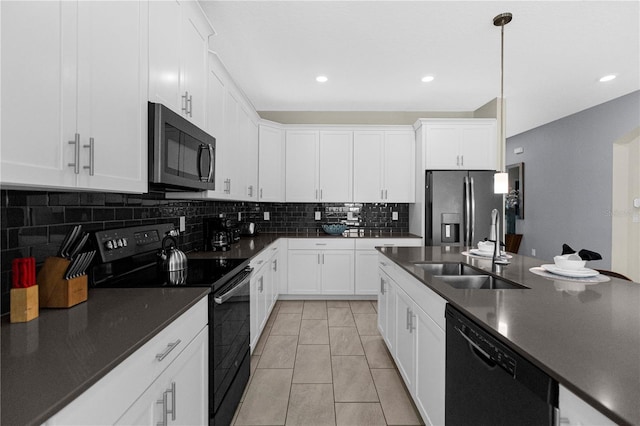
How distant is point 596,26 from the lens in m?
2.59

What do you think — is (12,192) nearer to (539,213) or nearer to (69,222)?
(69,222)

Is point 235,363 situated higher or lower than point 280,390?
higher

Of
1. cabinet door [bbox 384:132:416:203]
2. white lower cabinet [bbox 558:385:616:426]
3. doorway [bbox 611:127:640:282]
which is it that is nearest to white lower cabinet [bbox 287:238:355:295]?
cabinet door [bbox 384:132:416:203]

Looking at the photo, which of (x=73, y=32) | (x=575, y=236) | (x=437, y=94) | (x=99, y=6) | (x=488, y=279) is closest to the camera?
(x=73, y=32)

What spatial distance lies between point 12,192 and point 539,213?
A: 24.4 feet

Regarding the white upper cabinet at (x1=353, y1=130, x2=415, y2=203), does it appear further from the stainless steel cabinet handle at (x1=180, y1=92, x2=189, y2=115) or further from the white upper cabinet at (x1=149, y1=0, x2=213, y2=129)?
the stainless steel cabinet handle at (x1=180, y1=92, x2=189, y2=115)

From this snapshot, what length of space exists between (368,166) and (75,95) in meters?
3.82

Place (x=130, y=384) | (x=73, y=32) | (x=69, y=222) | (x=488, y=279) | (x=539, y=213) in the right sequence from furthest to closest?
1. (x=539, y=213)
2. (x=488, y=279)
3. (x=69, y=222)
4. (x=73, y=32)
5. (x=130, y=384)

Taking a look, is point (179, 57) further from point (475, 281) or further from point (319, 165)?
point (319, 165)

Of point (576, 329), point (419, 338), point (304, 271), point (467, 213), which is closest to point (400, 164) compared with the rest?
point (467, 213)

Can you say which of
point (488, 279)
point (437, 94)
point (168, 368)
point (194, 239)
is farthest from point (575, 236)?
point (168, 368)

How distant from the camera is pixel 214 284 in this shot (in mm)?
1594

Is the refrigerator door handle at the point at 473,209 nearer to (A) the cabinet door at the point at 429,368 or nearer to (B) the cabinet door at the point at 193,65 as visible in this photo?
(A) the cabinet door at the point at 429,368

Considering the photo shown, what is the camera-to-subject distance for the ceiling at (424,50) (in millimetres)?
2393
